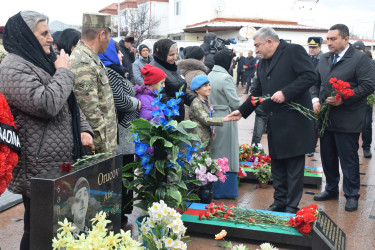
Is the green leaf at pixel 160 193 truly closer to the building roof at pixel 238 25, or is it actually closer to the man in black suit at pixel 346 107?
the man in black suit at pixel 346 107

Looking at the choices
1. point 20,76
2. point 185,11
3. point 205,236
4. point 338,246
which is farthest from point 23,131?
point 185,11

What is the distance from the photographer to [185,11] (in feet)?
142

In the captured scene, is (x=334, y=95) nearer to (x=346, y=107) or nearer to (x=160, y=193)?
(x=346, y=107)

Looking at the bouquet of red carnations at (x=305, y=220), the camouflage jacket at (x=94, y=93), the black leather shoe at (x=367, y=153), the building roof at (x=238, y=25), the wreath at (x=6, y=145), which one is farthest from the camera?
the building roof at (x=238, y=25)

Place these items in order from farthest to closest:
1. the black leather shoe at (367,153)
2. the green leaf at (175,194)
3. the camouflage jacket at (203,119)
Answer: the black leather shoe at (367,153) → the camouflage jacket at (203,119) → the green leaf at (175,194)

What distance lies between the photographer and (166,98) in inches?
196

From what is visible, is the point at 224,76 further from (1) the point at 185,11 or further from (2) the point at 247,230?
(1) the point at 185,11

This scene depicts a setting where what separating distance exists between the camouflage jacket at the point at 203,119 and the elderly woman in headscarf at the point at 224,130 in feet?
0.86

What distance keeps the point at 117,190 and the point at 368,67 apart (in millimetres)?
3540

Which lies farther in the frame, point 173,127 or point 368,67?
point 368,67

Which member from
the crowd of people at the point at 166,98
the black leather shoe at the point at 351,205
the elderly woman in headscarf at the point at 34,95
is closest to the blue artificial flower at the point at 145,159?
the crowd of people at the point at 166,98

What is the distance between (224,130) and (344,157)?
1.52 metres

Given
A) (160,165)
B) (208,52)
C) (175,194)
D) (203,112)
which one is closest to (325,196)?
(203,112)

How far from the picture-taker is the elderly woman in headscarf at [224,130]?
558 cm
